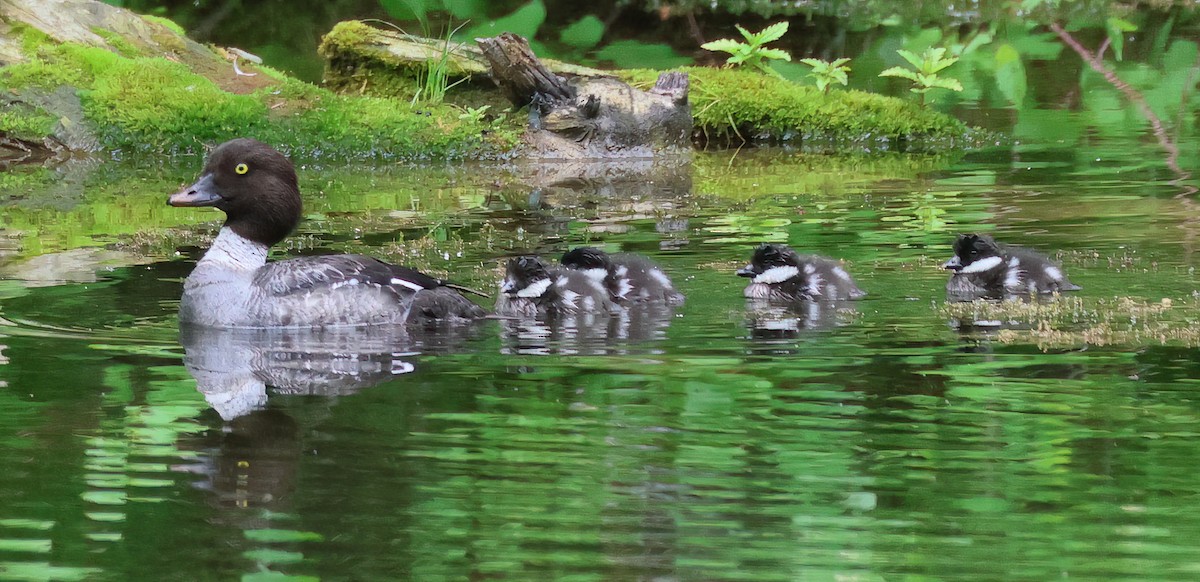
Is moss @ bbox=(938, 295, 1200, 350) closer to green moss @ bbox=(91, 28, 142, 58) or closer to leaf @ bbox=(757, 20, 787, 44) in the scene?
leaf @ bbox=(757, 20, 787, 44)

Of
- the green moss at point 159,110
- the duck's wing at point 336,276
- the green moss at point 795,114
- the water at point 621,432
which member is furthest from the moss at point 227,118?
the duck's wing at point 336,276

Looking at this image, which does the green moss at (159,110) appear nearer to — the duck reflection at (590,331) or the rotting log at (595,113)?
the rotting log at (595,113)

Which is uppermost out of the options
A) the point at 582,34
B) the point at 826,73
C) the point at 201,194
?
the point at 582,34

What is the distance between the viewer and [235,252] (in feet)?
24.7

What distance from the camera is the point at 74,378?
6.08m

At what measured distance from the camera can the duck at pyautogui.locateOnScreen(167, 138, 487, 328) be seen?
7.18m

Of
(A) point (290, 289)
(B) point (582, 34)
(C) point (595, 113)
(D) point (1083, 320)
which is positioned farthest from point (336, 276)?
(B) point (582, 34)

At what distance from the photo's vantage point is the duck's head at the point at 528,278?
24.9 ft

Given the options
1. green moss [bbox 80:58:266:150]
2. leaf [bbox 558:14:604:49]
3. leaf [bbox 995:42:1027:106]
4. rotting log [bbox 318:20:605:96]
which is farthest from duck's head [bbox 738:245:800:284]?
leaf [bbox 558:14:604:49]

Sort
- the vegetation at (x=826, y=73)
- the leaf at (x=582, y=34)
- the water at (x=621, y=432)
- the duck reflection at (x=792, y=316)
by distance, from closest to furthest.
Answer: the water at (x=621, y=432) → the duck reflection at (x=792, y=316) → the vegetation at (x=826, y=73) → the leaf at (x=582, y=34)

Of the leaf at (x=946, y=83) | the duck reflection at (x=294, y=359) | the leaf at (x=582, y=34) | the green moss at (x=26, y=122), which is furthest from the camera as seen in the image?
the leaf at (x=582, y=34)

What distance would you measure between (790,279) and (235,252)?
272cm

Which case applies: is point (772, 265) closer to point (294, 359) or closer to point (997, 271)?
point (997, 271)

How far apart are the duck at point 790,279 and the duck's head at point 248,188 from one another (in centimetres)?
228
